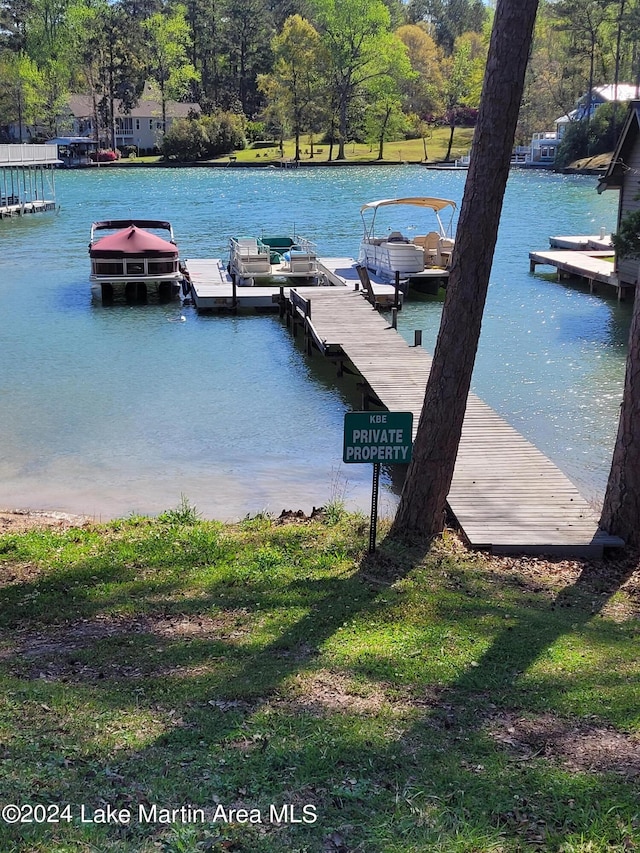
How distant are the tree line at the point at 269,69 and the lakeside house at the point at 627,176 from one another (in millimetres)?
84171

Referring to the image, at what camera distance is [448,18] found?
506ft

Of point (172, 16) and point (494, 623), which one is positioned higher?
point (172, 16)

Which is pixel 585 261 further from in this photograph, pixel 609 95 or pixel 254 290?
pixel 609 95

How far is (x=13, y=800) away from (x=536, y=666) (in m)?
3.29

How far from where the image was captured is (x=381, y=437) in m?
7.99

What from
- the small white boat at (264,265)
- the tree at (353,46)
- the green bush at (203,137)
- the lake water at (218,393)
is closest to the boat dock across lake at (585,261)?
the lake water at (218,393)

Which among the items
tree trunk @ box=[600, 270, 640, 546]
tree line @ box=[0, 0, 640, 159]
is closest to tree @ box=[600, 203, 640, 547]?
tree trunk @ box=[600, 270, 640, 546]

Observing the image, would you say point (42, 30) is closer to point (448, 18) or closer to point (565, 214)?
point (448, 18)

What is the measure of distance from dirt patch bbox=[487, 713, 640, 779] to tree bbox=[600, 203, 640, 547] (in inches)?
180

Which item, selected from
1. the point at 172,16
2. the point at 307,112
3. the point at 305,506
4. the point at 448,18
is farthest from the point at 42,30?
the point at 305,506

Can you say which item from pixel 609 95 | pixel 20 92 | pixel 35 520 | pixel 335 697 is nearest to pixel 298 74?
pixel 20 92

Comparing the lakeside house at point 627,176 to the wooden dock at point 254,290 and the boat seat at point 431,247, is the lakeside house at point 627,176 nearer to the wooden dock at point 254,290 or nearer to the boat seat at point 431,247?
the boat seat at point 431,247

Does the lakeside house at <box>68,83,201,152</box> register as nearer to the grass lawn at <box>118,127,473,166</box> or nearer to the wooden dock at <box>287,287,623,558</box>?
the grass lawn at <box>118,127,473,166</box>

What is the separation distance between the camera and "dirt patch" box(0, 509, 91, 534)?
1001 centimetres
